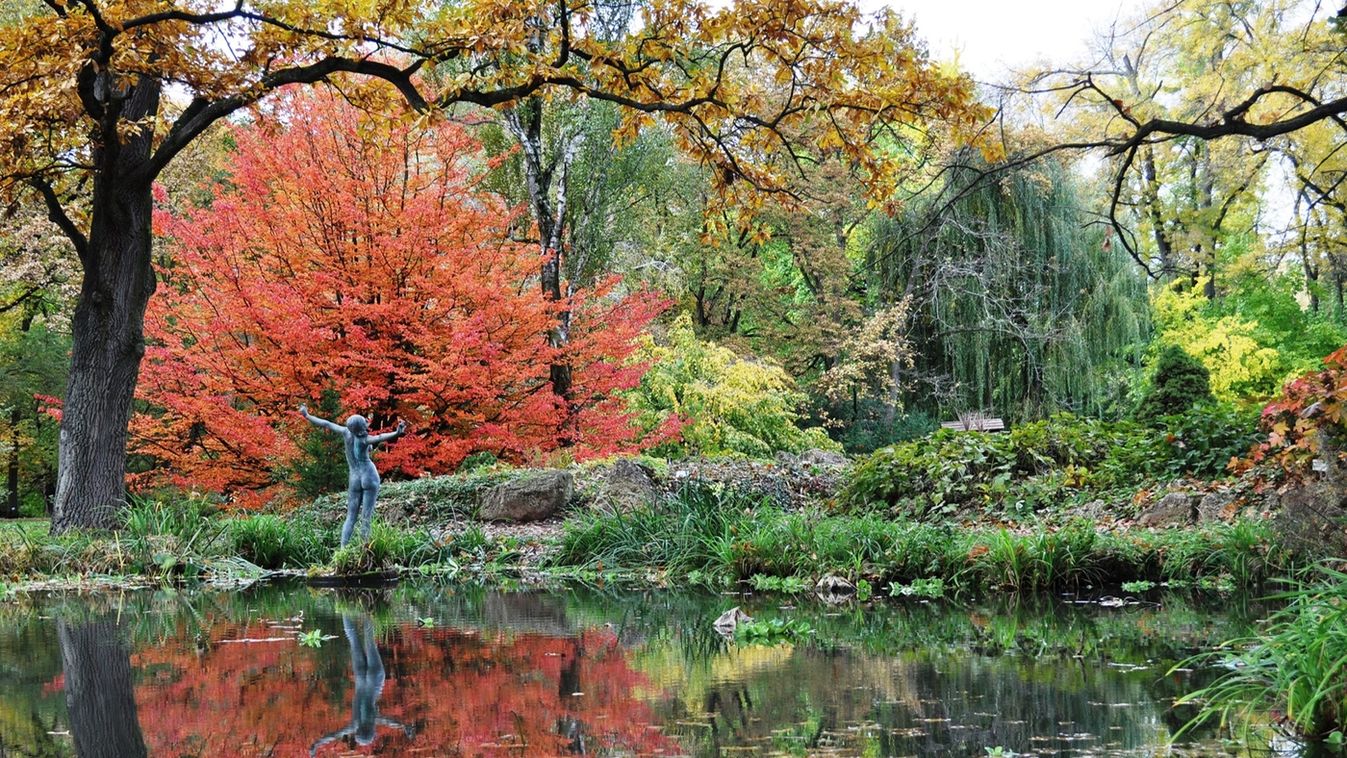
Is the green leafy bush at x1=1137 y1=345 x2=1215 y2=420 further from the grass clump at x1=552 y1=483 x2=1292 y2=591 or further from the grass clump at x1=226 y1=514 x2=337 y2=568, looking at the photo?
the grass clump at x1=226 y1=514 x2=337 y2=568

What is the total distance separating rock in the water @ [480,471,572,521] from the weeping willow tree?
1280 centimetres

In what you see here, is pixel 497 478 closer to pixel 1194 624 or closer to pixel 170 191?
pixel 1194 624

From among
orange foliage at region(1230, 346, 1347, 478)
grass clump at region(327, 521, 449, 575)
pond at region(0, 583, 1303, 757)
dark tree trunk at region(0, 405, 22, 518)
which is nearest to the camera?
pond at region(0, 583, 1303, 757)

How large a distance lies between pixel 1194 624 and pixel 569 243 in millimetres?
14577

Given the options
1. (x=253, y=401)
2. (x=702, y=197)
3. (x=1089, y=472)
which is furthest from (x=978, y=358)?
(x=253, y=401)

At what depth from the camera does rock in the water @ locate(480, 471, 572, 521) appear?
1225cm

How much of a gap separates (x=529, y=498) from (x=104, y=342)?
4.65 m

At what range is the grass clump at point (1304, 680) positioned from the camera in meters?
3.59

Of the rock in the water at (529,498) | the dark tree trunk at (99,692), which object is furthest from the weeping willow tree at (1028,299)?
the dark tree trunk at (99,692)

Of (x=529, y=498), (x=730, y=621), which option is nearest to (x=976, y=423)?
(x=529, y=498)

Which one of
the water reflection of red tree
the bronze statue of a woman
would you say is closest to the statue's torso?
the bronze statue of a woman

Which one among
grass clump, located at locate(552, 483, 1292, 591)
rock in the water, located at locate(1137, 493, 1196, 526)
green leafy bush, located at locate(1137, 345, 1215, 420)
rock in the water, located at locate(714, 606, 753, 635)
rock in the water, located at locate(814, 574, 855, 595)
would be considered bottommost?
rock in the water, located at locate(714, 606, 753, 635)

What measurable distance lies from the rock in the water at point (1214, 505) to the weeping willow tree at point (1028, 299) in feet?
45.6

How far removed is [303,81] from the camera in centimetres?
995
